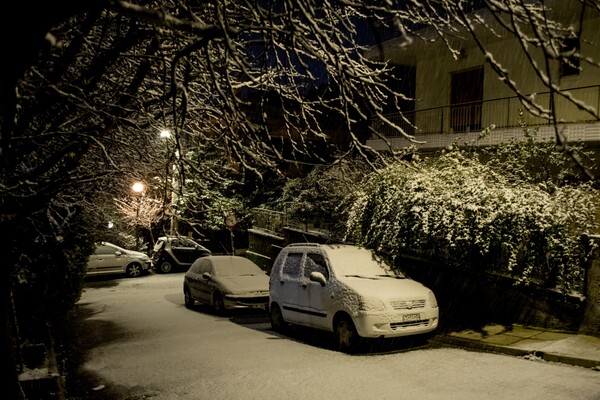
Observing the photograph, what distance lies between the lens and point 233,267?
16.3m

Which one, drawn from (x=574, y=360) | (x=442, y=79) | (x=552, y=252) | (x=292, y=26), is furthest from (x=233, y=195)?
(x=292, y=26)

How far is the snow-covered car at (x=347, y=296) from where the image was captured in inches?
368

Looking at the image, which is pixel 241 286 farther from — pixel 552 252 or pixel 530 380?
pixel 530 380

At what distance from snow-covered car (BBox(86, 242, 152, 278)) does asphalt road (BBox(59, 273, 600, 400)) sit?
482 inches

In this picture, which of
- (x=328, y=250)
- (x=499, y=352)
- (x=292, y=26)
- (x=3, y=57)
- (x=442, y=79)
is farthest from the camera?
(x=442, y=79)

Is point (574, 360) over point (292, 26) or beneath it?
beneath

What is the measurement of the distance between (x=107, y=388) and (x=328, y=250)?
16.1ft

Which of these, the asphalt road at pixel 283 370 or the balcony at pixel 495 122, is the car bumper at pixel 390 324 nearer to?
the asphalt road at pixel 283 370

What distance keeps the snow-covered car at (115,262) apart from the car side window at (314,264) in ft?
52.0

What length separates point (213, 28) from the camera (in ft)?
10.5

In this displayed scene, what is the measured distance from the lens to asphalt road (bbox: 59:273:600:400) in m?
7.02

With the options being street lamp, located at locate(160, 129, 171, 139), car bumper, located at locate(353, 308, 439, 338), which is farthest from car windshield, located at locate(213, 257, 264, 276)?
street lamp, located at locate(160, 129, 171, 139)

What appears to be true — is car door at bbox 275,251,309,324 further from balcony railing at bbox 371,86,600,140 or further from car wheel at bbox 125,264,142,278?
car wheel at bbox 125,264,142,278

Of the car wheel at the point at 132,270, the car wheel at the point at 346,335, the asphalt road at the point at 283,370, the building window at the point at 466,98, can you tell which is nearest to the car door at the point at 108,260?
the car wheel at the point at 132,270
